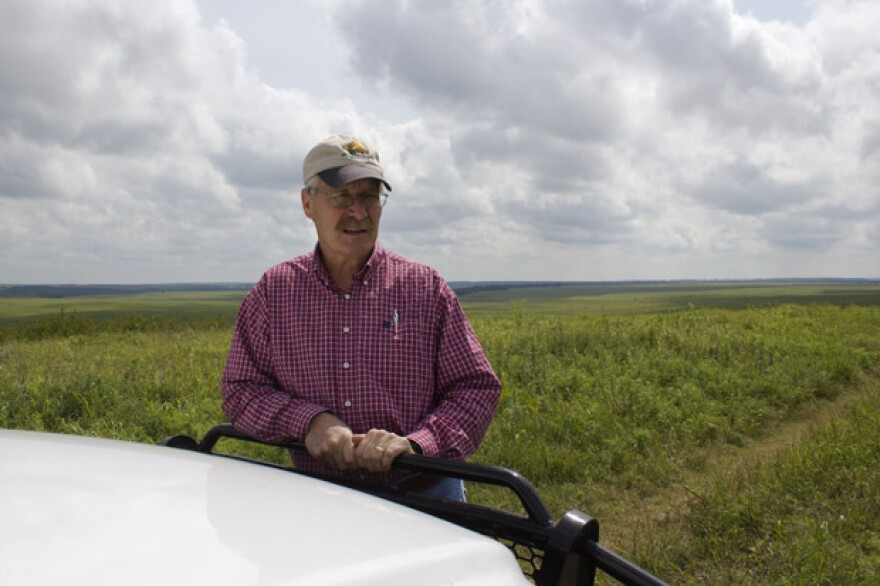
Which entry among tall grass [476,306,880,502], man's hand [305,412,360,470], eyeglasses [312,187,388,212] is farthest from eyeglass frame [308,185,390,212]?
tall grass [476,306,880,502]

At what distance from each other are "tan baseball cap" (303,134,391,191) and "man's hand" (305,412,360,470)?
2.66 feet

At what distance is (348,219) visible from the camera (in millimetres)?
2523

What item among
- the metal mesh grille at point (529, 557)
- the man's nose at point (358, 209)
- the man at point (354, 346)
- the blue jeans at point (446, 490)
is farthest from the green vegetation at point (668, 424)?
the man's nose at point (358, 209)

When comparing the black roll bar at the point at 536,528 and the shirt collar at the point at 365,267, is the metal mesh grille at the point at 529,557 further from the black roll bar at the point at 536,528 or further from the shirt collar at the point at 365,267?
the shirt collar at the point at 365,267

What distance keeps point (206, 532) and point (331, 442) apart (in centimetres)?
107

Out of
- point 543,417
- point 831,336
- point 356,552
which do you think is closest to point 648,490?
point 543,417

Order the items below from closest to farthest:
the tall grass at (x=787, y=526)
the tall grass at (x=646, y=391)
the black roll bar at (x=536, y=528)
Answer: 1. the black roll bar at (x=536, y=528)
2. the tall grass at (x=787, y=526)
3. the tall grass at (x=646, y=391)

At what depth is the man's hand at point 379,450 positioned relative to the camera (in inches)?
79.5

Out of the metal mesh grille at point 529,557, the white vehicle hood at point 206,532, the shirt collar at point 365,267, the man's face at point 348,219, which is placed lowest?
the metal mesh grille at point 529,557

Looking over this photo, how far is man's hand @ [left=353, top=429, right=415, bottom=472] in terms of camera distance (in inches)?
79.5

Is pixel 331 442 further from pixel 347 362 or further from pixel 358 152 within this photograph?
pixel 358 152

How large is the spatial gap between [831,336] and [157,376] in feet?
40.5

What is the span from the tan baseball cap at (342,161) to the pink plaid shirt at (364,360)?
1.03 feet

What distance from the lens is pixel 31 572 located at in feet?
3.13
